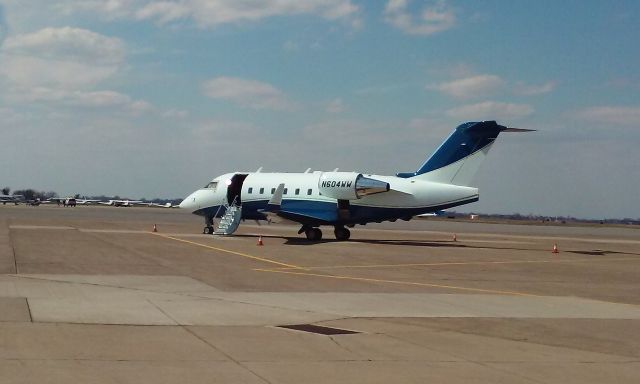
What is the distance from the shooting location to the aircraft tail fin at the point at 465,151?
38156 millimetres

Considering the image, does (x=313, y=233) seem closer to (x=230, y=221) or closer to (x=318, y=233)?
(x=318, y=233)

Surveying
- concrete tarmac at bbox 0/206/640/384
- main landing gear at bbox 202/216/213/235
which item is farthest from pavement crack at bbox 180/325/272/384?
main landing gear at bbox 202/216/213/235

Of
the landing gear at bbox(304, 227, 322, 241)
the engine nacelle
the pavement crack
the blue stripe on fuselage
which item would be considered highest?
the engine nacelle

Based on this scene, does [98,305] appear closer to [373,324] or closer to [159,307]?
[159,307]

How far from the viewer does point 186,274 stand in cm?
2233

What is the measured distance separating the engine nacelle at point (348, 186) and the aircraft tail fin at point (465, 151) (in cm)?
291

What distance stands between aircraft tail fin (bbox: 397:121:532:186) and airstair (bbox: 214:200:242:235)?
1141 centimetres

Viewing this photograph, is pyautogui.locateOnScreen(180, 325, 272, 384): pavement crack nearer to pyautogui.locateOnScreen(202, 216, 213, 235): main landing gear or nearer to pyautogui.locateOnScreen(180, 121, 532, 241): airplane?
pyautogui.locateOnScreen(180, 121, 532, 241): airplane

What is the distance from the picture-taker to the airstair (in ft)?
143

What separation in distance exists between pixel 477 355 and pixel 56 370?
5741 mm

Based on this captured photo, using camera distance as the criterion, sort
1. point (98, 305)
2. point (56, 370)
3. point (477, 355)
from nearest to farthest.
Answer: point (56, 370), point (477, 355), point (98, 305)

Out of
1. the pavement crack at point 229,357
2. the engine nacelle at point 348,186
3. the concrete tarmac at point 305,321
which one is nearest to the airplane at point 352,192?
the engine nacelle at point 348,186

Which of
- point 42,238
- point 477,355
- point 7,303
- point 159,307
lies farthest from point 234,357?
point 42,238

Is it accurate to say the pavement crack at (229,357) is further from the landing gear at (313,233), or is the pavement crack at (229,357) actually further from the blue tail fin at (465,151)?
the landing gear at (313,233)
